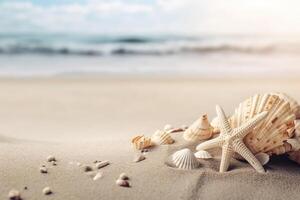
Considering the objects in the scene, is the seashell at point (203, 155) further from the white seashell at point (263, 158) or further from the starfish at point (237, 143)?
the white seashell at point (263, 158)

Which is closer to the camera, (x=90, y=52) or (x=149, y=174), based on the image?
(x=149, y=174)

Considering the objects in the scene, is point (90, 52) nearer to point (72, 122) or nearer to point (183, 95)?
point (183, 95)

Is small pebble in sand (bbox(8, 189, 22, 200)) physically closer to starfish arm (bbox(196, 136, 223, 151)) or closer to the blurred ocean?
starfish arm (bbox(196, 136, 223, 151))

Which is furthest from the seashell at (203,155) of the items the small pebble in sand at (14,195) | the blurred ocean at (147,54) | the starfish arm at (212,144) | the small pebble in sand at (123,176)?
the blurred ocean at (147,54)

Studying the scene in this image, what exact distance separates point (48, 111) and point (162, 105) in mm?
1203

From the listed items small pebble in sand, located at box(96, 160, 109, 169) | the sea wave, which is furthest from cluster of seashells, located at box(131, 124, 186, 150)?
the sea wave

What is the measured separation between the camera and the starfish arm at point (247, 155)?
2.32 m

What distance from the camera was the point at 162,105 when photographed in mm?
5496

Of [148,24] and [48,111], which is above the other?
[148,24]

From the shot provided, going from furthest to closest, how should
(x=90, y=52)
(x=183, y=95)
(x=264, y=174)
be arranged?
(x=90, y=52), (x=183, y=95), (x=264, y=174)

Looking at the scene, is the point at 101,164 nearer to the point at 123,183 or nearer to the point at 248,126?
the point at 123,183

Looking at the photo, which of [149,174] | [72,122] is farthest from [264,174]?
[72,122]

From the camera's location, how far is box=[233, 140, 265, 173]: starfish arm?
91.3 inches

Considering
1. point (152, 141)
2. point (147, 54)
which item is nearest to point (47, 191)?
point (152, 141)
